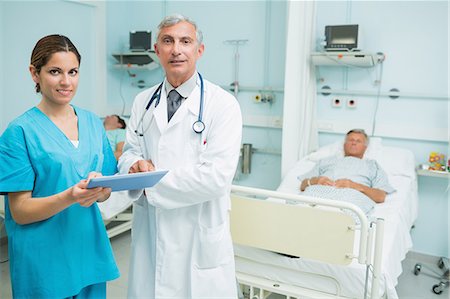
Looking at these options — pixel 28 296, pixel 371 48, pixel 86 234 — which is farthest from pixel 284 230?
pixel 371 48

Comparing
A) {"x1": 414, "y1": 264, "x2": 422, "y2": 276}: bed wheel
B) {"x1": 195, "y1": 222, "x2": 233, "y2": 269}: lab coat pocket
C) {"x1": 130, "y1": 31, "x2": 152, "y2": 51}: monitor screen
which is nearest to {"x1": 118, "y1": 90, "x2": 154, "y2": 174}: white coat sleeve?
{"x1": 195, "y1": 222, "x2": 233, "y2": 269}: lab coat pocket

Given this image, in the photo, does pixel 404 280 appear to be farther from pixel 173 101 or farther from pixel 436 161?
pixel 173 101

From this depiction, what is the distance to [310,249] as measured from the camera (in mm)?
1902

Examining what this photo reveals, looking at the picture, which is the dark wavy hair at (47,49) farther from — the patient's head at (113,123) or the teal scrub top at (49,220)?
the patient's head at (113,123)

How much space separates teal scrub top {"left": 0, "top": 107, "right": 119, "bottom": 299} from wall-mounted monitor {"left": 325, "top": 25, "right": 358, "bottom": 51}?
232 centimetres

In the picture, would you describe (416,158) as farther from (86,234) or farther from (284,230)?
(86,234)

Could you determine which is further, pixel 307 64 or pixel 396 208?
pixel 307 64

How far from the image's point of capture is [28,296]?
1301 millimetres

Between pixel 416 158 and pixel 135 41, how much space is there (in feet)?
9.03

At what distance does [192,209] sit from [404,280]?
2.08 meters

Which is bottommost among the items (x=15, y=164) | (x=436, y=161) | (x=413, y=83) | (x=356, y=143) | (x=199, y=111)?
(x=436, y=161)

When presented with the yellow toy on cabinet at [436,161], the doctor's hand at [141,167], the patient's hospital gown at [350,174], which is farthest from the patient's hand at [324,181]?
the doctor's hand at [141,167]

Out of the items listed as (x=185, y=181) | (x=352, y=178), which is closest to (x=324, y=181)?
(x=352, y=178)

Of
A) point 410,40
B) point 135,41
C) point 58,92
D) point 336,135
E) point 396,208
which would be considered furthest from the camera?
point 135,41
